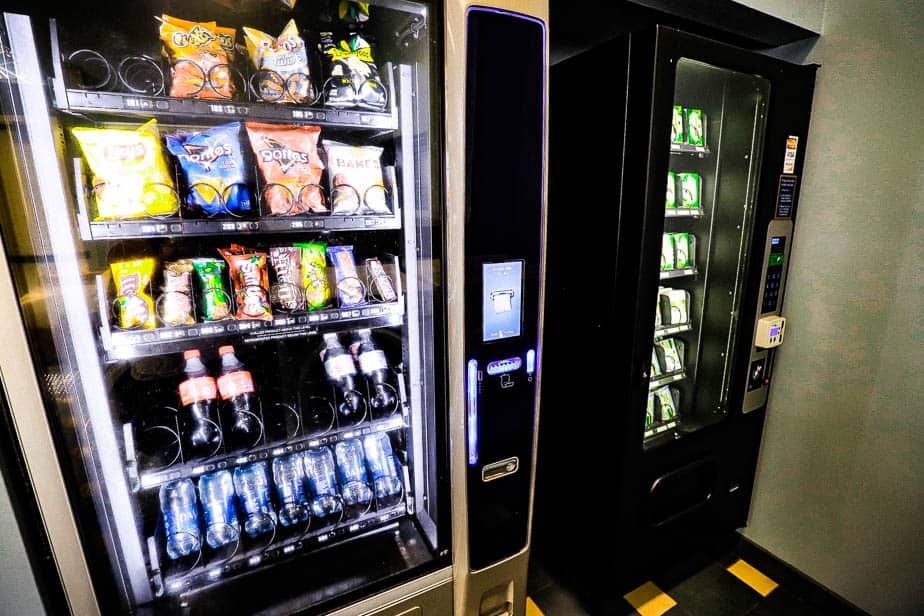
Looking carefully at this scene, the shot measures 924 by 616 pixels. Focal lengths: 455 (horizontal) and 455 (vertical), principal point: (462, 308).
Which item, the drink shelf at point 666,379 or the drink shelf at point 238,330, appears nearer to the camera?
the drink shelf at point 238,330

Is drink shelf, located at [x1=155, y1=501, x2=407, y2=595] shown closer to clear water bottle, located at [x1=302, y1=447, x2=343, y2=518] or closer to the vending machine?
clear water bottle, located at [x1=302, y1=447, x2=343, y2=518]

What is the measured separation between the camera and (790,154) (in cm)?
158

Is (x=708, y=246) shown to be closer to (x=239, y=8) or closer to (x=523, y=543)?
(x=523, y=543)

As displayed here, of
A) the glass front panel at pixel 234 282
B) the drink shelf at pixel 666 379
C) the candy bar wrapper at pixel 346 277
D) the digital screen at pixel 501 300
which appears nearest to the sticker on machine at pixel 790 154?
the drink shelf at pixel 666 379

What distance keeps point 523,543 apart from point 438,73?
4.02ft

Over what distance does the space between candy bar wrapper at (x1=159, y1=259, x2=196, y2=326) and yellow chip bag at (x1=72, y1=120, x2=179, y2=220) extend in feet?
0.49

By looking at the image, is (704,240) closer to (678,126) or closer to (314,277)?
(678,126)

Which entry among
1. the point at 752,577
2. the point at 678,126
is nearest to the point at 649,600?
the point at 752,577

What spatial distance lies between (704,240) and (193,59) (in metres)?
1.71

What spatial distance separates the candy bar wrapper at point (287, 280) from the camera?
46.0 inches

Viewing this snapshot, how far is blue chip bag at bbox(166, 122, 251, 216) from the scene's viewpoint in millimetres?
1055

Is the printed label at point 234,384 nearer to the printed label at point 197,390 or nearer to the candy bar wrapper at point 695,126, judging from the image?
the printed label at point 197,390

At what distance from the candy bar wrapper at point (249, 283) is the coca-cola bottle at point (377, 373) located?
0.97ft

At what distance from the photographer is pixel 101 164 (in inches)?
37.3
